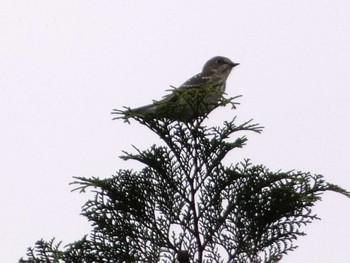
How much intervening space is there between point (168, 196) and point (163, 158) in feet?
1.03

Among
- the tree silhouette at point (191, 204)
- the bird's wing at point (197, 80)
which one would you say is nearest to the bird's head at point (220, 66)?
the bird's wing at point (197, 80)

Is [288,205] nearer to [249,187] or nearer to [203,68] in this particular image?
[249,187]

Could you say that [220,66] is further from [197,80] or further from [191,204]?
[191,204]

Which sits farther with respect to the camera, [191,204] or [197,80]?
[197,80]

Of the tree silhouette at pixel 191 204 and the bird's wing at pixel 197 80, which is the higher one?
the bird's wing at pixel 197 80

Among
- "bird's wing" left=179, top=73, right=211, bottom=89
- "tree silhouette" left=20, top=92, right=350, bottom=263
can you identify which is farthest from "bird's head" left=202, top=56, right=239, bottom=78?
"tree silhouette" left=20, top=92, right=350, bottom=263

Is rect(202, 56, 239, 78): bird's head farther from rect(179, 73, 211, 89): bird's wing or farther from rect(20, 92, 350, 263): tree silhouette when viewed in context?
rect(20, 92, 350, 263): tree silhouette

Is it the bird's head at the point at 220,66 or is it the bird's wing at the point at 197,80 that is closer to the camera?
the bird's wing at the point at 197,80

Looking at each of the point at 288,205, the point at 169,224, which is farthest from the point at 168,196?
the point at 288,205

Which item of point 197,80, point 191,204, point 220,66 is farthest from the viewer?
point 220,66

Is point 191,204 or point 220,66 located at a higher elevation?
point 220,66

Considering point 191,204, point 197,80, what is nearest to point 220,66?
point 197,80

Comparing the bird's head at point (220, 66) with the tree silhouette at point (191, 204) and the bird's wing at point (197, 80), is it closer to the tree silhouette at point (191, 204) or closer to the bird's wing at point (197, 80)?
the bird's wing at point (197, 80)

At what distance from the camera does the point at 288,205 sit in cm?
552
